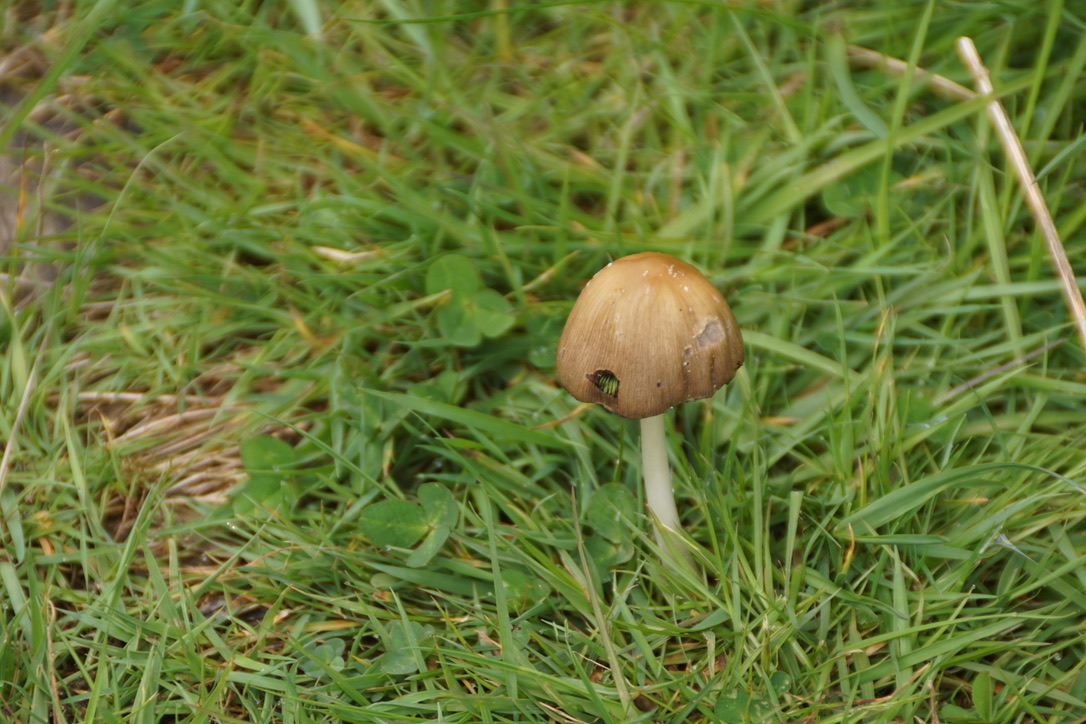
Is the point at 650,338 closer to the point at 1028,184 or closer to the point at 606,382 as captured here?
the point at 606,382

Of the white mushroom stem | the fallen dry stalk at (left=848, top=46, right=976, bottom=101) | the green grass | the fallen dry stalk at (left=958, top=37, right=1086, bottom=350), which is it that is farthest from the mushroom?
the fallen dry stalk at (left=848, top=46, right=976, bottom=101)

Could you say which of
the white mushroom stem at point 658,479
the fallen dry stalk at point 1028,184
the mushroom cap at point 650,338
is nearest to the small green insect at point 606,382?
the mushroom cap at point 650,338

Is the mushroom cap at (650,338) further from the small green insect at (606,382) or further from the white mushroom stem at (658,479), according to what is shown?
the white mushroom stem at (658,479)

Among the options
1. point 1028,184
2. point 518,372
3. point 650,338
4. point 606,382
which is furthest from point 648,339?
point 1028,184

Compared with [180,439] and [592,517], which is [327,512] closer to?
A: [180,439]

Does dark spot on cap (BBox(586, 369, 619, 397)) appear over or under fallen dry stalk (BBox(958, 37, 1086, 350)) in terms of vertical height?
under

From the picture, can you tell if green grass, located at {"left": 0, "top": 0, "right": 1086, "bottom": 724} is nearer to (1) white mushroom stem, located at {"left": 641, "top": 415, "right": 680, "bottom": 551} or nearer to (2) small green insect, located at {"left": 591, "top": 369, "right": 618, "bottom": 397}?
(1) white mushroom stem, located at {"left": 641, "top": 415, "right": 680, "bottom": 551}

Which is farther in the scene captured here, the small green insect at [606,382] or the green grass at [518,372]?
the green grass at [518,372]
